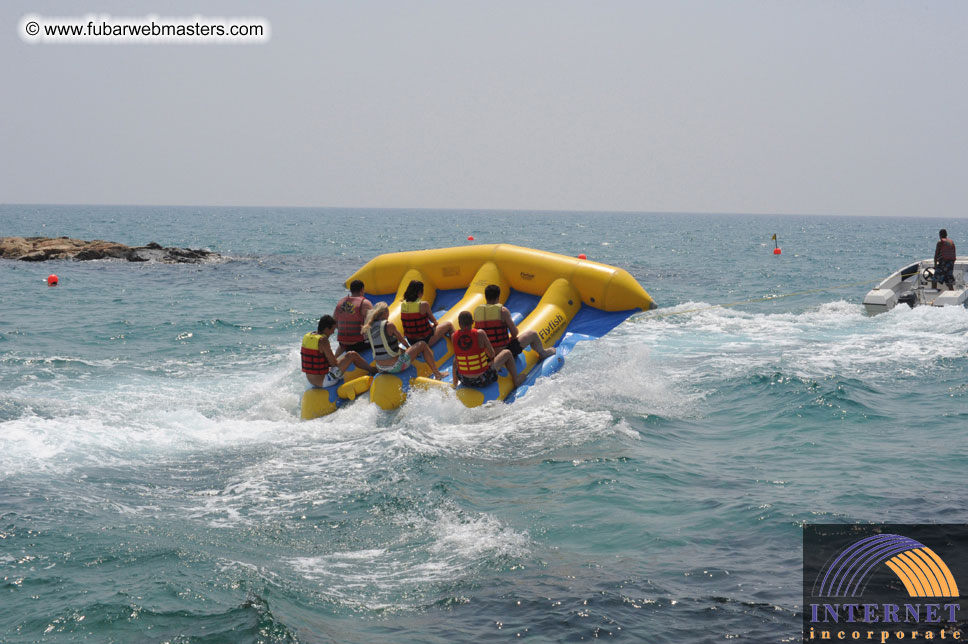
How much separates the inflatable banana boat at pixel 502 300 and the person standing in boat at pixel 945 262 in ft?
24.5

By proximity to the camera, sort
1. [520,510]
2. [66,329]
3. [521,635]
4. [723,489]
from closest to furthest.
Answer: [521,635]
[520,510]
[723,489]
[66,329]

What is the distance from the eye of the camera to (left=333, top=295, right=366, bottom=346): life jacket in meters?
7.99

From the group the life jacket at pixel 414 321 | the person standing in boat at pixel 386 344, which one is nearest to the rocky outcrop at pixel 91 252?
the life jacket at pixel 414 321

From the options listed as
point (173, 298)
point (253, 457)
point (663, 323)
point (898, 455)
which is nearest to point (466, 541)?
point (253, 457)

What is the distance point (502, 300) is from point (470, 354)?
6.32ft

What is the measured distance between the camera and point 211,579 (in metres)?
4.59

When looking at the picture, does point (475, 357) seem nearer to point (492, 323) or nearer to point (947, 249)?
point (492, 323)

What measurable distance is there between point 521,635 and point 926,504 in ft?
11.0

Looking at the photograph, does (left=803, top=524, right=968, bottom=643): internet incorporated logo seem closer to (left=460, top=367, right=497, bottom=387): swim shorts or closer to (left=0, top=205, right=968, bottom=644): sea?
(left=0, top=205, right=968, bottom=644): sea

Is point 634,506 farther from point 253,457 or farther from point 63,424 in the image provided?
point 63,424

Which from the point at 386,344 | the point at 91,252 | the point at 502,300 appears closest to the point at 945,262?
the point at 502,300

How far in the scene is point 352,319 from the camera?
315 inches

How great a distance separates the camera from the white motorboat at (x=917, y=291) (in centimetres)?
1371

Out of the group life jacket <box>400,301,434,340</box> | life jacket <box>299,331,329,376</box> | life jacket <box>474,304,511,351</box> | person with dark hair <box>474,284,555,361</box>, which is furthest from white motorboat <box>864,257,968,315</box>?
life jacket <box>299,331,329,376</box>
